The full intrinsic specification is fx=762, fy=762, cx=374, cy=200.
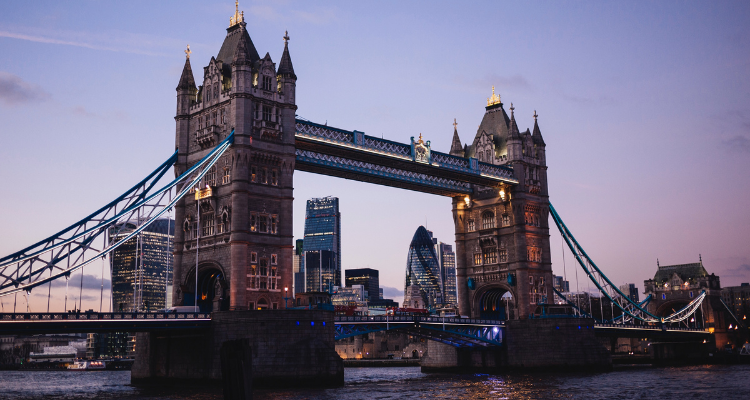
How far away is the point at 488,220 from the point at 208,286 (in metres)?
41.3

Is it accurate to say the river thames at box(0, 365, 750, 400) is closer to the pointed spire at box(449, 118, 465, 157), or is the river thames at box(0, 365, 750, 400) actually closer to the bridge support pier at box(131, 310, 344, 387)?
the bridge support pier at box(131, 310, 344, 387)

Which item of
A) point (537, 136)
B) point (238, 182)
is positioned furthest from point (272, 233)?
point (537, 136)

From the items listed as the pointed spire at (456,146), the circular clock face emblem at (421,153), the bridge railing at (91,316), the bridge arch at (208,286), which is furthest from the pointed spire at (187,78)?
the pointed spire at (456,146)

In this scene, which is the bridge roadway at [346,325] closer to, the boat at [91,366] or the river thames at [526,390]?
the river thames at [526,390]

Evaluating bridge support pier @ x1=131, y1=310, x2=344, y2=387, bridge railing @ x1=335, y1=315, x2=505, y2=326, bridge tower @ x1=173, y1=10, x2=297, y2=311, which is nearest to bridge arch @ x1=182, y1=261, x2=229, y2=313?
bridge tower @ x1=173, y1=10, x2=297, y2=311

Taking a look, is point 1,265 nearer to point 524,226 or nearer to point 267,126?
point 267,126

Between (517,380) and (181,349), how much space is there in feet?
105

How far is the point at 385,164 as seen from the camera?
279 ft

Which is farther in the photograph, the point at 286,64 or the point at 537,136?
the point at 537,136

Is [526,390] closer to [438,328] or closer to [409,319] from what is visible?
[409,319]

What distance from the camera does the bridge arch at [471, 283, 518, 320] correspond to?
10081 cm

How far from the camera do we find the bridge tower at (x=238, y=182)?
2729 inches

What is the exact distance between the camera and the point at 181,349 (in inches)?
2699

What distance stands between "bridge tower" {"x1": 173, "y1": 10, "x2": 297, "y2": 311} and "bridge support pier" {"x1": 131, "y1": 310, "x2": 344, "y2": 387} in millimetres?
3611
